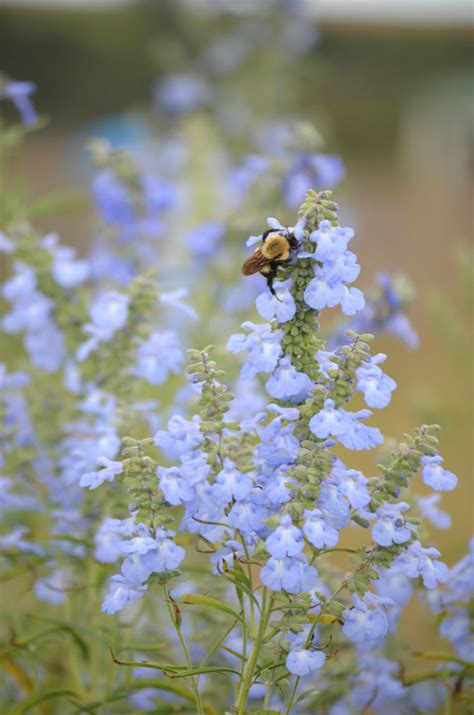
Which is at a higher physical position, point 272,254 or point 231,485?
point 272,254

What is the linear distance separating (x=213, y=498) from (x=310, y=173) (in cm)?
81

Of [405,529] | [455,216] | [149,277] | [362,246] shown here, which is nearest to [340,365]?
[405,529]

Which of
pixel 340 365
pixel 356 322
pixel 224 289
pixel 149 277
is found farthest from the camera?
pixel 224 289

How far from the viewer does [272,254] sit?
63 centimetres

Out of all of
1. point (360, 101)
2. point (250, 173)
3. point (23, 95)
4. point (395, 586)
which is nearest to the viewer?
point (395, 586)

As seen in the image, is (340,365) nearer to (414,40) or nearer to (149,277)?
(149,277)

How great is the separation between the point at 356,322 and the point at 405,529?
538mm

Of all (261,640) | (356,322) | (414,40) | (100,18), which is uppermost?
(414,40)

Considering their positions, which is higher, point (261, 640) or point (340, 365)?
point (340, 365)

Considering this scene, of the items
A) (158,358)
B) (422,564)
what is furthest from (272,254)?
(158,358)

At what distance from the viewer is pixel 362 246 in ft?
17.3

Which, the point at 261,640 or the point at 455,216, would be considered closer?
the point at 261,640

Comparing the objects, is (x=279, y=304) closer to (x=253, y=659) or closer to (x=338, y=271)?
(x=338, y=271)

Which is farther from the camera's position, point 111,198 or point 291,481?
point 111,198
